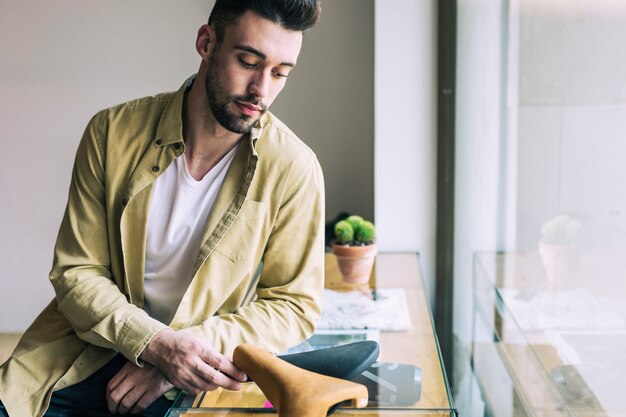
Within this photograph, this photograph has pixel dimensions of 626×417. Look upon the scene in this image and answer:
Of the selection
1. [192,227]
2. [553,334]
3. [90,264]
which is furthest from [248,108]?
[553,334]

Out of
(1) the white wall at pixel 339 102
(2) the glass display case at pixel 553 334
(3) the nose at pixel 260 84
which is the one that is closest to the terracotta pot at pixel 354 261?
(2) the glass display case at pixel 553 334

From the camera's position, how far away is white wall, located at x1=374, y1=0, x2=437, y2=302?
2.39 m

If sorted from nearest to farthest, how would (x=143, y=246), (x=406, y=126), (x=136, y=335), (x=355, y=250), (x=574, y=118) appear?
(x=574, y=118), (x=136, y=335), (x=143, y=246), (x=355, y=250), (x=406, y=126)

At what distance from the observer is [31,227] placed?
132 inches

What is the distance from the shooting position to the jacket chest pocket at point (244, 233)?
1408 millimetres

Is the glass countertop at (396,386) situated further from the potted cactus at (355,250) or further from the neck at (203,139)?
the neck at (203,139)

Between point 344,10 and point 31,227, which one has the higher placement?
point 344,10

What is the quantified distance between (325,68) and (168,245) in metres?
1.89

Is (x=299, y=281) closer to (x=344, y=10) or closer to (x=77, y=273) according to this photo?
(x=77, y=273)

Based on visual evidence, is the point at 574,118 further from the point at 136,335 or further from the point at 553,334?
the point at 136,335

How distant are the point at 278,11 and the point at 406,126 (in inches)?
45.5

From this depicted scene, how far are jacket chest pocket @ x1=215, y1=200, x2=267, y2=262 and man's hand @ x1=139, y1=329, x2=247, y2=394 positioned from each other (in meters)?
0.20

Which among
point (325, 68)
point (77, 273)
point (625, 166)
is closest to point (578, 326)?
point (625, 166)

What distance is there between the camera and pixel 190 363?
3.96ft
